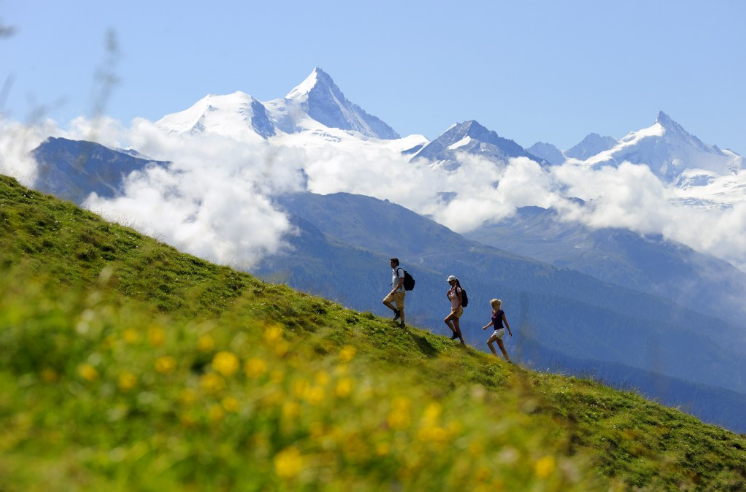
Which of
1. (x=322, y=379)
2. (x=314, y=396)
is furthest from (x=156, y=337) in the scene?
(x=314, y=396)

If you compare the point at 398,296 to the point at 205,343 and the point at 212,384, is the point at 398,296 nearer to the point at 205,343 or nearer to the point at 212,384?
the point at 205,343

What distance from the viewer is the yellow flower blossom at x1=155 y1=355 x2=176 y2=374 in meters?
7.15

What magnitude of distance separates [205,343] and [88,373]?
1.54 m

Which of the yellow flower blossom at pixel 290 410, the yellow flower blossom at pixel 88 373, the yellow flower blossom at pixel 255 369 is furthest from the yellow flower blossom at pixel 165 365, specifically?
the yellow flower blossom at pixel 290 410

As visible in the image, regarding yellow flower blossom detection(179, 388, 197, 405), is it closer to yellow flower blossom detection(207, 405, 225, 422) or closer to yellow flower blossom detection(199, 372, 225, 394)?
yellow flower blossom detection(199, 372, 225, 394)

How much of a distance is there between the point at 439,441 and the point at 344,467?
0.89 metres

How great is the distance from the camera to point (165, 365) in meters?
7.14

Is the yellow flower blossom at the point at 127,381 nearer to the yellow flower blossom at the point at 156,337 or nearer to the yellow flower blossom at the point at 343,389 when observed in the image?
the yellow flower blossom at the point at 156,337

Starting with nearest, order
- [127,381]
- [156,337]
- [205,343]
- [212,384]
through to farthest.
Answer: [127,381], [212,384], [156,337], [205,343]

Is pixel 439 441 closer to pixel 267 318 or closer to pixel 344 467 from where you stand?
pixel 344 467

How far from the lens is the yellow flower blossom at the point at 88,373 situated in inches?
266

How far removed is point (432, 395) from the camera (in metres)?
10.1

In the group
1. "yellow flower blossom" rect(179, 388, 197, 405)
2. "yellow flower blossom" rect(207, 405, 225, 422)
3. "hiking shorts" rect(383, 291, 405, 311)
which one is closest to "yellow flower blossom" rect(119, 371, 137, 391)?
"yellow flower blossom" rect(179, 388, 197, 405)

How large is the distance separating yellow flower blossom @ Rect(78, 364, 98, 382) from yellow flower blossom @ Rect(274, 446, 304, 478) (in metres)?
1.93
